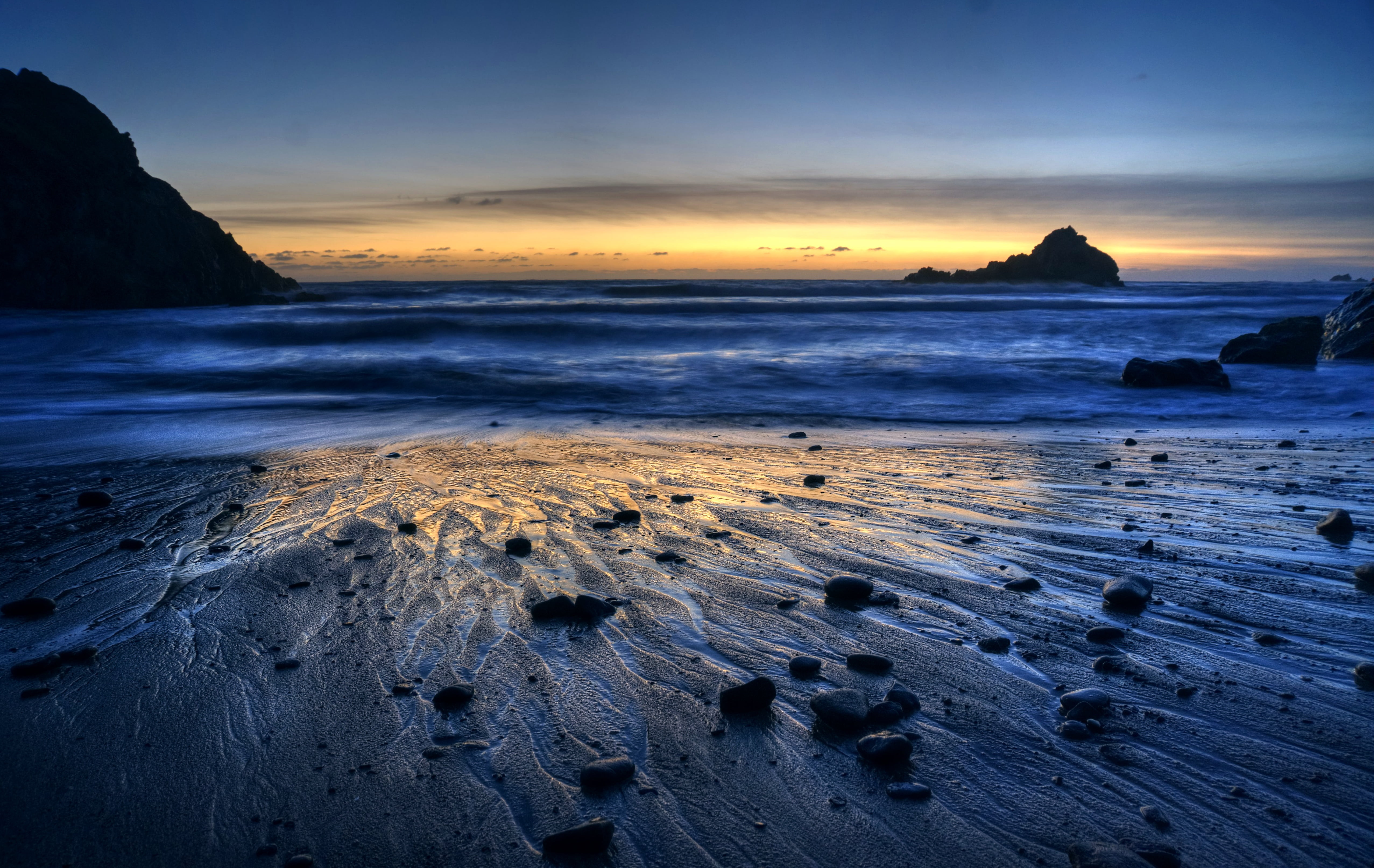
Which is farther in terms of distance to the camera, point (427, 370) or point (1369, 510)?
point (427, 370)

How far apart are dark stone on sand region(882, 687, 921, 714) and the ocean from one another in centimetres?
681

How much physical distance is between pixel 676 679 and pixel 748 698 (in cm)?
36

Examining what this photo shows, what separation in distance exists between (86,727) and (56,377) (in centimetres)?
1518

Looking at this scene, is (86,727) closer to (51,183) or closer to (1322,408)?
(1322,408)

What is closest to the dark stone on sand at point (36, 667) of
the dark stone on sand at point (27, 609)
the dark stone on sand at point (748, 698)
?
the dark stone on sand at point (27, 609)

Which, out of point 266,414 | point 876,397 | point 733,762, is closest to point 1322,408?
point 876,397

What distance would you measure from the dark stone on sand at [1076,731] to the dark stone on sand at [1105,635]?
72cm

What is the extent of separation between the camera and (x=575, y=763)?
2156 mm

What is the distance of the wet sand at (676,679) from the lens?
6.20 feet

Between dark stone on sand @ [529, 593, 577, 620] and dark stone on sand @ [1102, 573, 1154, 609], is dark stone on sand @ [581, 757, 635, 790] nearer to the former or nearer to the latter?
dark stone on sand @ [529, 593, 577, 620]

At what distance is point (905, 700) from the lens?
2.45 metres

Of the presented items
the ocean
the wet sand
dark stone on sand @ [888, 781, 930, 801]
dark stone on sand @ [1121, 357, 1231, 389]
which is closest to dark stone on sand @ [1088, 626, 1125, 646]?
the wet sand

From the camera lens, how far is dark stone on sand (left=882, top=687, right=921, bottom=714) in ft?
7.92

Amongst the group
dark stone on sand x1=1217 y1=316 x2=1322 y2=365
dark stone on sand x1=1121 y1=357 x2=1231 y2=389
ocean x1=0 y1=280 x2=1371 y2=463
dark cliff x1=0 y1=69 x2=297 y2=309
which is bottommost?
ocean x1=0 y1=280 x2=1371 y2=463
